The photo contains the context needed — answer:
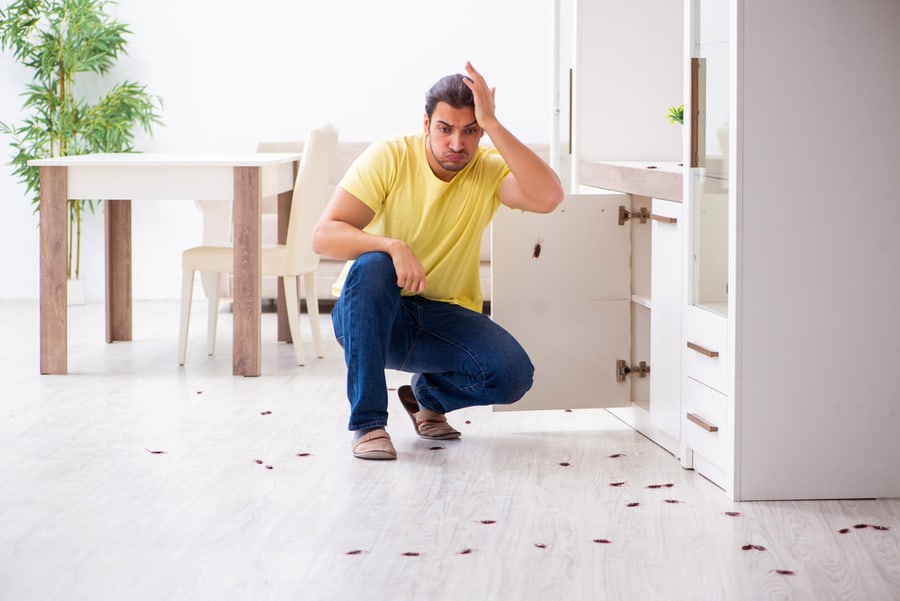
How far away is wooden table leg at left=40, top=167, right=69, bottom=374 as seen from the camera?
13.1 ft

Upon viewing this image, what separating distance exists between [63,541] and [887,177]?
1799mm

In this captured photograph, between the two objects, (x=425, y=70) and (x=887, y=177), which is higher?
(x=425, y=70)

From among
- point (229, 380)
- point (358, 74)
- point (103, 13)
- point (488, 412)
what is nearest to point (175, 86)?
point (103, 13)

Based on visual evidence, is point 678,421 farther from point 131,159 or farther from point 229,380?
point 131,159

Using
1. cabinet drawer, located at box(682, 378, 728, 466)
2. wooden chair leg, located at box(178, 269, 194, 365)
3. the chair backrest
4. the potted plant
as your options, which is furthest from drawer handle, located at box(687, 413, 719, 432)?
the potted plant

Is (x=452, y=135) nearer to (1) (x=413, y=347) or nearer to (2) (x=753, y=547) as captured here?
(1) (x=413, y=347)

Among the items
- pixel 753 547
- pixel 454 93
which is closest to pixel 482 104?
pixel 454 93

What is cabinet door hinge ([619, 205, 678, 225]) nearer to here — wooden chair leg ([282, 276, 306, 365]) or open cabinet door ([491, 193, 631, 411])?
open cabinet door ([491, 193, 631, 411])

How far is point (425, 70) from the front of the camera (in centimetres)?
641

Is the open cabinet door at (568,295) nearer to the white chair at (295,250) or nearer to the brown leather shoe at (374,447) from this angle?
the brown leather shoe at (374,447)

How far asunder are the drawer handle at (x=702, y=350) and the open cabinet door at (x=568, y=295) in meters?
0.45

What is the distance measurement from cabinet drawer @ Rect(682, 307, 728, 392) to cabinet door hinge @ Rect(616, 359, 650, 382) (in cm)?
37

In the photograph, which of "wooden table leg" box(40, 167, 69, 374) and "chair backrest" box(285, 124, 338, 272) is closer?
"wooden table leg" box(40, 167, 69, 374)

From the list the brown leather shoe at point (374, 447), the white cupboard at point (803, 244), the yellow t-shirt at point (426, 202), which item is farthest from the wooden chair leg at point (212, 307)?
the white cupboard at point (803, 244)
